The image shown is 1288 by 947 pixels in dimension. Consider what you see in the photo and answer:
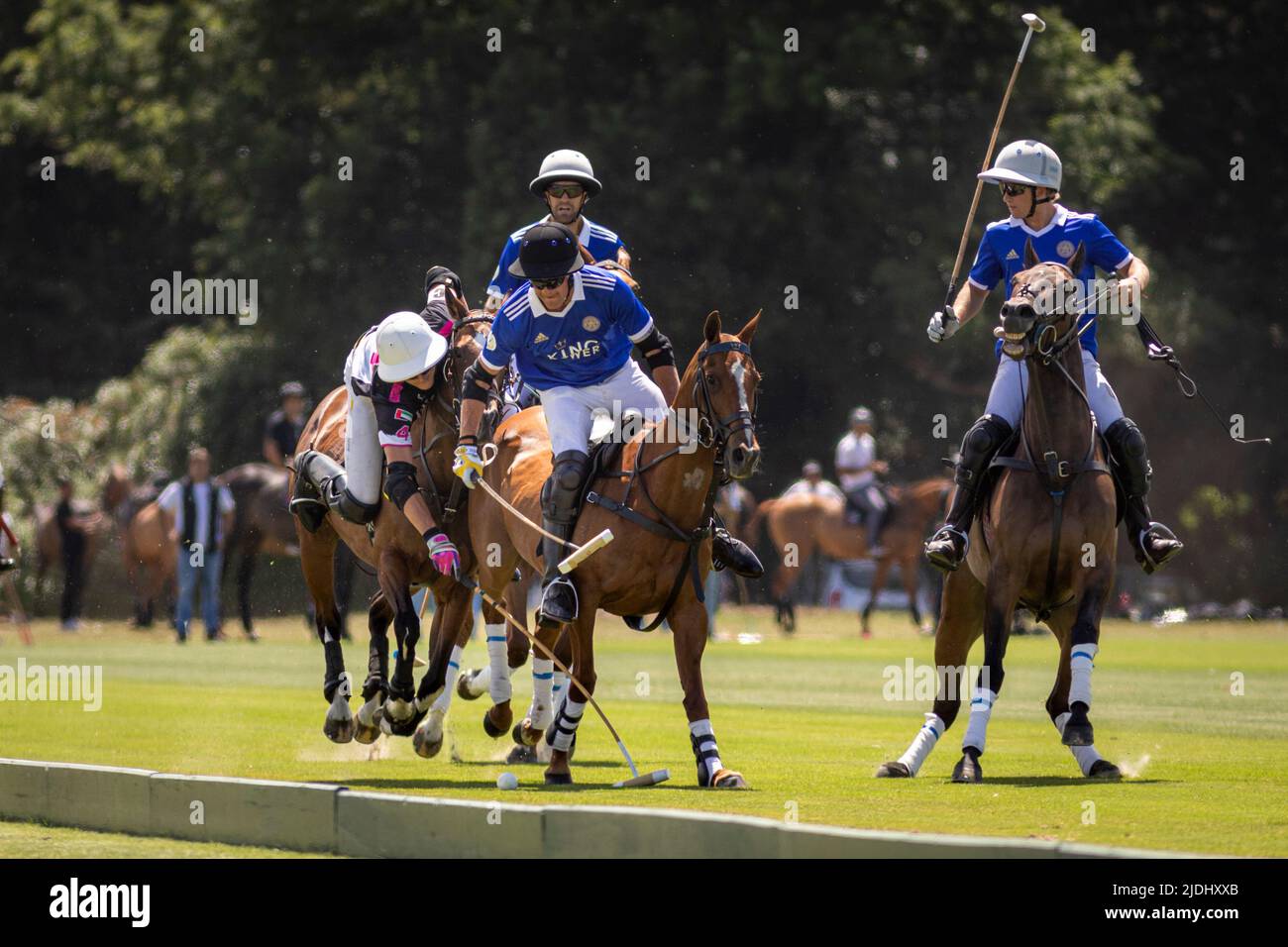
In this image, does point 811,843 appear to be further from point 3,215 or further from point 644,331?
point 3,215

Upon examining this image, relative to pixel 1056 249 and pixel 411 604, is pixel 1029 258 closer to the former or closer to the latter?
pixel 1056 249

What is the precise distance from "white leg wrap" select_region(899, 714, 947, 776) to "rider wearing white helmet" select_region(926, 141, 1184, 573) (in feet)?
2.76

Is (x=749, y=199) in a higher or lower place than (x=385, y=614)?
higher

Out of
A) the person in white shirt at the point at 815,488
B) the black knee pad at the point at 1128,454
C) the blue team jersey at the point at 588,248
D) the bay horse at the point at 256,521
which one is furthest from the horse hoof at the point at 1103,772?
the person in white shirt at the point at 815,488

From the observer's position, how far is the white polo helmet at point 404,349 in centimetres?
1190

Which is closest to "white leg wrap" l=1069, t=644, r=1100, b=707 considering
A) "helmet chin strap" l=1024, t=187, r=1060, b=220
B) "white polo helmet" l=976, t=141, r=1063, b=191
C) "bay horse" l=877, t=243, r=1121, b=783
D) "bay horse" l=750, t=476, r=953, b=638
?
"bay horse" l=877, t=243, r=1121, b=783

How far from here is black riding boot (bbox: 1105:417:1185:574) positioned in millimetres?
11250

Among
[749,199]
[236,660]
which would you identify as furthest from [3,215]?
[236,660]

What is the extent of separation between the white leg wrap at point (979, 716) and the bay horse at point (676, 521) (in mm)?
1362

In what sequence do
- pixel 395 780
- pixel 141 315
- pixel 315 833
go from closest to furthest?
pixel 315 833
pixel 395 780
pixel 141 315

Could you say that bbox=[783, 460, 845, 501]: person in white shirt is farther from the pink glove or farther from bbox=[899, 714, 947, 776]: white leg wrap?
the pink glove
